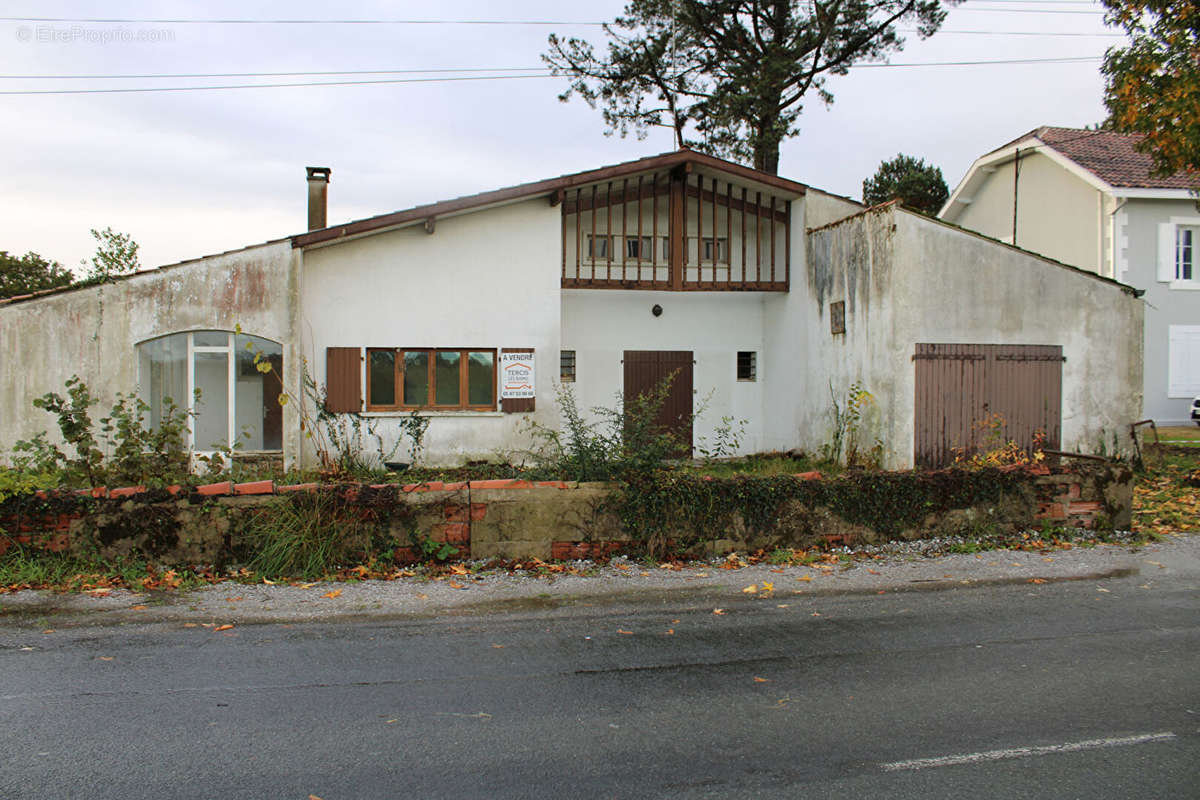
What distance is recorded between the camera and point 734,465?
14906mm

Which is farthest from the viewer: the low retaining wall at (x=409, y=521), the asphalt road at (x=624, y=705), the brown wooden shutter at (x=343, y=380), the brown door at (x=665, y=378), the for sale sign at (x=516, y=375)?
the brown door at (x=665, y=378)

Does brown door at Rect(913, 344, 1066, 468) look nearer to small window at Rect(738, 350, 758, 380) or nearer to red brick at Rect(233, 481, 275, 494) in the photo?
small window at Rect(738, 350, 758, 380)

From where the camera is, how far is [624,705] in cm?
482

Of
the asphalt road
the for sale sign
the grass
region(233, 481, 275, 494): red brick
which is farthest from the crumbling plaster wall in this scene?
the grass

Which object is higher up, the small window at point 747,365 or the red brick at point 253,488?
the small window at point 747,365

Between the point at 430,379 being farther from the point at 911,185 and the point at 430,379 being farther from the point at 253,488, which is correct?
the point at 911,185

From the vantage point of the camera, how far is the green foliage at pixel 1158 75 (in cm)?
1190

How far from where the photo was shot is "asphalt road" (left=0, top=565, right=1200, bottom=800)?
12.8 ft

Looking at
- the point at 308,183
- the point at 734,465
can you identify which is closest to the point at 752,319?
the point at 734,465

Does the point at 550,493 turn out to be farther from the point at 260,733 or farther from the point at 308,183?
the point at 308,183

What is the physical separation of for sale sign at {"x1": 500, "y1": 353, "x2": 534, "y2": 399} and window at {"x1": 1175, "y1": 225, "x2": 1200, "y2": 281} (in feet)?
56.9

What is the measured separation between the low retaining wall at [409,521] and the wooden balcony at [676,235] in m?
7.17

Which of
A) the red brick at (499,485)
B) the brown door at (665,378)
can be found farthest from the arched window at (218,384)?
the brown door at (665,378)

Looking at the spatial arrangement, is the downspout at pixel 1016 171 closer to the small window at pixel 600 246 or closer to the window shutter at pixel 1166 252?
the window shutter at pixel 1166 252
